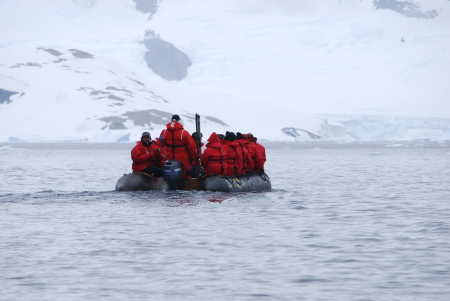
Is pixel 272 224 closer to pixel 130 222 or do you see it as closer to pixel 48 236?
pixel 130 222

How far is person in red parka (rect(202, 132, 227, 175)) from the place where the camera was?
71.7 ft

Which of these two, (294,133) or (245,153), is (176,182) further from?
(294,133)

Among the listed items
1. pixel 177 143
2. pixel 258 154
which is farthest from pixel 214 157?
pixel 258 154

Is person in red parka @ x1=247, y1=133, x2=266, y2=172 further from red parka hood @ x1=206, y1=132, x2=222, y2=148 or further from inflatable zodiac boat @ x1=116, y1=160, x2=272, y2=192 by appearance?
red parka hood @ x1=206, y1=132, x2=222, y2=148

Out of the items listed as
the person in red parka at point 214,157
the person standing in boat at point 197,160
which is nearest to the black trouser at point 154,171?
the person standing in boat at point 197,160

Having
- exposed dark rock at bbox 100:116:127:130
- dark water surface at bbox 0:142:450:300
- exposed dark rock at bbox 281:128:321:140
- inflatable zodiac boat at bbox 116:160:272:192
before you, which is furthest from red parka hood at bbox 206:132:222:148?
exposed dark rock at bbox 100:116:127:130

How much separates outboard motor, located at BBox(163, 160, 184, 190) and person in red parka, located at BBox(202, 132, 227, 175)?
2.58 feet

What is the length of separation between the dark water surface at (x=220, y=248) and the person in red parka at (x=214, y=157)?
0.77 m

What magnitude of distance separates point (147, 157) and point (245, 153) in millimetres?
3031

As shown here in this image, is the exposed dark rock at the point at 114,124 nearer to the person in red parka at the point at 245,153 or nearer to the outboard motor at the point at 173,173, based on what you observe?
the person in red parka at the point at 245,153

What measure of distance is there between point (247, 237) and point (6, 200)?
997 cm

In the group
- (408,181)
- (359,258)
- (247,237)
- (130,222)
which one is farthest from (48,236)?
(408,181)

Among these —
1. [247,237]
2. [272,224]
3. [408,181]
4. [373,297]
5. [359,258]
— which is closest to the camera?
[373,297]

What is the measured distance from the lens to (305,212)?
62.6 ft
